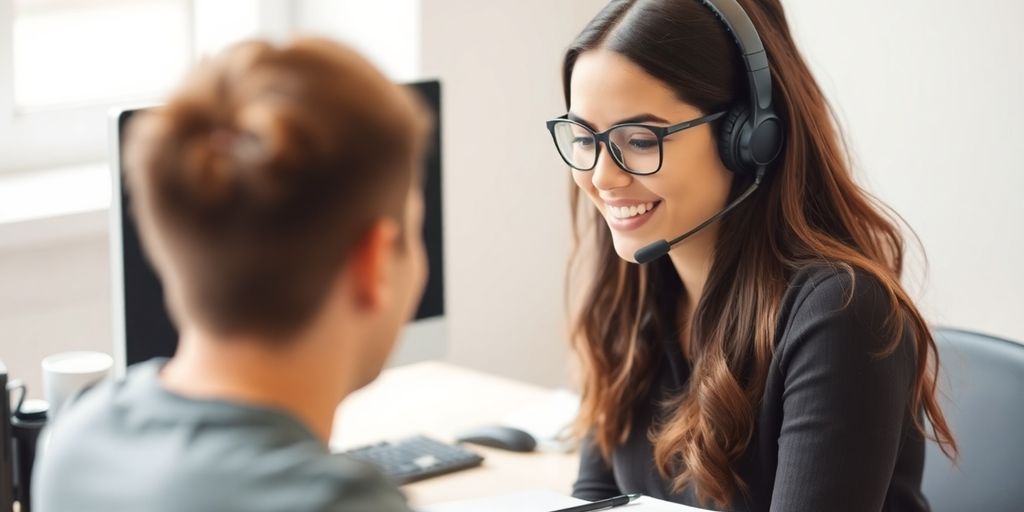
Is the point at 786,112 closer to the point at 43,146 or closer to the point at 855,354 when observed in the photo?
the point at 855,354

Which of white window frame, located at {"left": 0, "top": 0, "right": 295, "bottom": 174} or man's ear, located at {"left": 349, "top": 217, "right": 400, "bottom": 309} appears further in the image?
white window frame, located at {"left": 0, "top": 0, "right": 295, "bottom": 174}

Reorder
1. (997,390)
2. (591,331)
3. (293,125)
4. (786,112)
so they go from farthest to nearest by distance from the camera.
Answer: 1. (591,331)
2. (997,390)
3. (786,112)
4. (293,125)

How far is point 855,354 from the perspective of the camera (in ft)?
4.31

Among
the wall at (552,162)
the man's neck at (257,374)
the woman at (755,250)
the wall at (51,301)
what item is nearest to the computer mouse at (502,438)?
the woman at (755,250)

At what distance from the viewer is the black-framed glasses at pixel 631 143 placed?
140 centimetres

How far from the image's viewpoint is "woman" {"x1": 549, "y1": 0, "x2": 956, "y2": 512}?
131 centimetres

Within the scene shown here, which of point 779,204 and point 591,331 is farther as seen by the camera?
point 591,331

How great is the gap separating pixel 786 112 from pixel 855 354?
0.27 metres

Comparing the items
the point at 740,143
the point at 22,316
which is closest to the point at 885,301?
the point at 740,143

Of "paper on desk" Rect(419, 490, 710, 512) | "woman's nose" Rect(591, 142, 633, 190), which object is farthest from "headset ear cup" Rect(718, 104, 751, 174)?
"paper on desk" Rect(419, 490, 710, 512)

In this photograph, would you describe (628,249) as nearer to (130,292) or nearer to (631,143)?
(631,143)

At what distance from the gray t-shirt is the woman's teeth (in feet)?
2.55

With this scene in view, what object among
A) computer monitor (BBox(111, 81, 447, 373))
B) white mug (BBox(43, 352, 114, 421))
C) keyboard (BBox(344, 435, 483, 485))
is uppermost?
computer monitor (BBox(111, 81, 447, 373))

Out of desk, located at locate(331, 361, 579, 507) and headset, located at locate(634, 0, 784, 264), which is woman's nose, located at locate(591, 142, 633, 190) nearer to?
headset, located at locate(634, 0, 784, 264)
